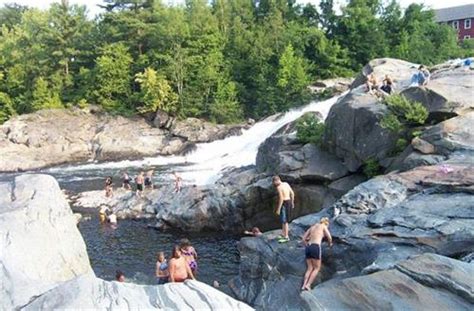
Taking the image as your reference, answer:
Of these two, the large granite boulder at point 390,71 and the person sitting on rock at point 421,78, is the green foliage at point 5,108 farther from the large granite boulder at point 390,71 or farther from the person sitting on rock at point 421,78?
the person sitting on rock at point 421,78

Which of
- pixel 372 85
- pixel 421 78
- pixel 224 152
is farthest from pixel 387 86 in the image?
pixel 224 152

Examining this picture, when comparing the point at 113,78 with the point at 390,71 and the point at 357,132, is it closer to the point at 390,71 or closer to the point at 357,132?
the point at 390,71

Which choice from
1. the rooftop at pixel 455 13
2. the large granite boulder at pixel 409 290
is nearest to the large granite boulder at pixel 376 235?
the large granite boulder at pixel 409 290

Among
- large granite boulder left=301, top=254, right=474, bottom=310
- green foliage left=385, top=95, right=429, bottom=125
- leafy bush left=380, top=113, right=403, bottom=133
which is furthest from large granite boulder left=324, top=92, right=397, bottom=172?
large granite boulder left=301, top=254, right=474, bottom=310

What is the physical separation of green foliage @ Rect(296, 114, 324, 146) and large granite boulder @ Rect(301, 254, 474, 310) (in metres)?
16.3

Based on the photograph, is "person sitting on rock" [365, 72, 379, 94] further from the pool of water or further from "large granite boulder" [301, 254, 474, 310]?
"large granite boulder" [301, 254, 474, 310]

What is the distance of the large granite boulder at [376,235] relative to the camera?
10656mm

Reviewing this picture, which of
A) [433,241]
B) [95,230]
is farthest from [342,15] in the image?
[433,241]

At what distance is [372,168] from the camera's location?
19.8 meters

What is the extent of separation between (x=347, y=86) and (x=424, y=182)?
34.9 m

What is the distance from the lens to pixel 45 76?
185ft

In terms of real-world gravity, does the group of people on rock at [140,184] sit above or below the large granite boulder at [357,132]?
below

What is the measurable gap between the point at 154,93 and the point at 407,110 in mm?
34596

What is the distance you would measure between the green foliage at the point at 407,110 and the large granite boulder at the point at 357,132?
513mm
